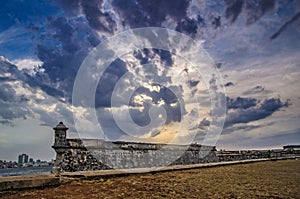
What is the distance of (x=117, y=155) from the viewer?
1474 centimetres

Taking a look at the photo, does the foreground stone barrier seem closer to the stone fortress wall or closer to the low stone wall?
the stone fortress wall

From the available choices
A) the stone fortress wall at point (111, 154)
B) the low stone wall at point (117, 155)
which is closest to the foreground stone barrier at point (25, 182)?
the stone fortress wall at point (111, 154)

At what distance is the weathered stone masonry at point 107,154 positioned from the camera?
12094 mm

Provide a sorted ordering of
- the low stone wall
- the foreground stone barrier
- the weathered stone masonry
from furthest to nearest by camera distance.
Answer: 1. the low stone wall
2. the weathered stone masonry
3. the foreground stone barrier

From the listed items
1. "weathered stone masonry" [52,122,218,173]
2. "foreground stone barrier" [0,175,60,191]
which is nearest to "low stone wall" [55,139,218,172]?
"weathered stone masonry" [52,122,218,173]

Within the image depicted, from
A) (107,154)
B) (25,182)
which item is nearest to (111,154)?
(107,154)

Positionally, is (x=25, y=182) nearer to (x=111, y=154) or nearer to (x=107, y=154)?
(x=107, y=154)

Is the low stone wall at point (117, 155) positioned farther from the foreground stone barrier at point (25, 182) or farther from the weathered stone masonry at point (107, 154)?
the foreground stone barrier at point (25, 182)

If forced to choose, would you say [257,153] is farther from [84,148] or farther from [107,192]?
[107,192]

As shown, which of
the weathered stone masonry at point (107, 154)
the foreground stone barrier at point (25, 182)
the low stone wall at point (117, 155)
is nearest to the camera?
the foreground stone barrier at point (25, 182)

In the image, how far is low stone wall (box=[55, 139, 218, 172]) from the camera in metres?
12.5

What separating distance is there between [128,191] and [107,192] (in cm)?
42

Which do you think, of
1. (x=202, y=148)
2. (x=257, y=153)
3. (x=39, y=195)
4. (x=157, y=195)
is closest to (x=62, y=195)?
(x=39, y=195)

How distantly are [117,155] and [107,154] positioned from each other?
705 mm
